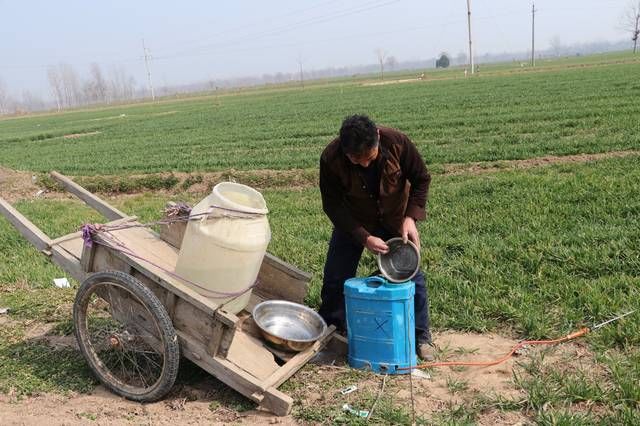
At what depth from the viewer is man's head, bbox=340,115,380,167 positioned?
11.4 ft

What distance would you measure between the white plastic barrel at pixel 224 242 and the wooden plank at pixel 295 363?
60 centimetres

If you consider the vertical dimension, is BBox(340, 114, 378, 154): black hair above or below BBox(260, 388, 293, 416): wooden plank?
above

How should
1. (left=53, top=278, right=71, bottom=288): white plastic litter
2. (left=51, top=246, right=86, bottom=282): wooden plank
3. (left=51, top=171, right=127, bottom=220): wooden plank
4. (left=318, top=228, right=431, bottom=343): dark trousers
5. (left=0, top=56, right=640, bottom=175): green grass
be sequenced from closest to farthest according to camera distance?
(left=51, top=246, right=86, bottom=282): wooden plank
(left=318, top=228, right=431, bottom=343): dark trousers
(left=51, top=171, right=127, bottom=220): wooden plank
(left=53, top=278, right=71, bottom=288): white plastic litter
(left=0, top=56, right=640, bottom=175): green grass

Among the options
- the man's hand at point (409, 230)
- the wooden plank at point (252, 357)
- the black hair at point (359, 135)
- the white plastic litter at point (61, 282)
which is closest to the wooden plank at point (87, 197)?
the white plastic litter at point (61, 282)

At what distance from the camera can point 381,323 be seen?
3805 millimetres

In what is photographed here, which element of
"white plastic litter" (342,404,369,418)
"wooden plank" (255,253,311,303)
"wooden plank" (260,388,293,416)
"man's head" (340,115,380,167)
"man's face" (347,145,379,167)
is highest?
"man's head" (340,115,380,167)

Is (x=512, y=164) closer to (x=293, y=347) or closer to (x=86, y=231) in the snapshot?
(x=293, y=347)

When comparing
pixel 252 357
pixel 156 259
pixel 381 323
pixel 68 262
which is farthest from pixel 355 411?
pixel 68 262

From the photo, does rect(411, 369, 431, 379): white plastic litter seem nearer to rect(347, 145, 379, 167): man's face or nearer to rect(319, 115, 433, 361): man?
rect(319, 115, 433, 361): man

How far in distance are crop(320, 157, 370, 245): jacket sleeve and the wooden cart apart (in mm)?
565

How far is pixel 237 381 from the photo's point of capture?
135 inches

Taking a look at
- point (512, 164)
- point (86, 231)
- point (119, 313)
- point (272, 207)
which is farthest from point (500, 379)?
point (512, 164)

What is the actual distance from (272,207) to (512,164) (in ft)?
16.1

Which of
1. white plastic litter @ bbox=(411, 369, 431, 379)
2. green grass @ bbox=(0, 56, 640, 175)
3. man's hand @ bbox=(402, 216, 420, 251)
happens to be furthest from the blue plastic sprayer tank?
green grass @ bbox=(0, 56, 640, 175)
